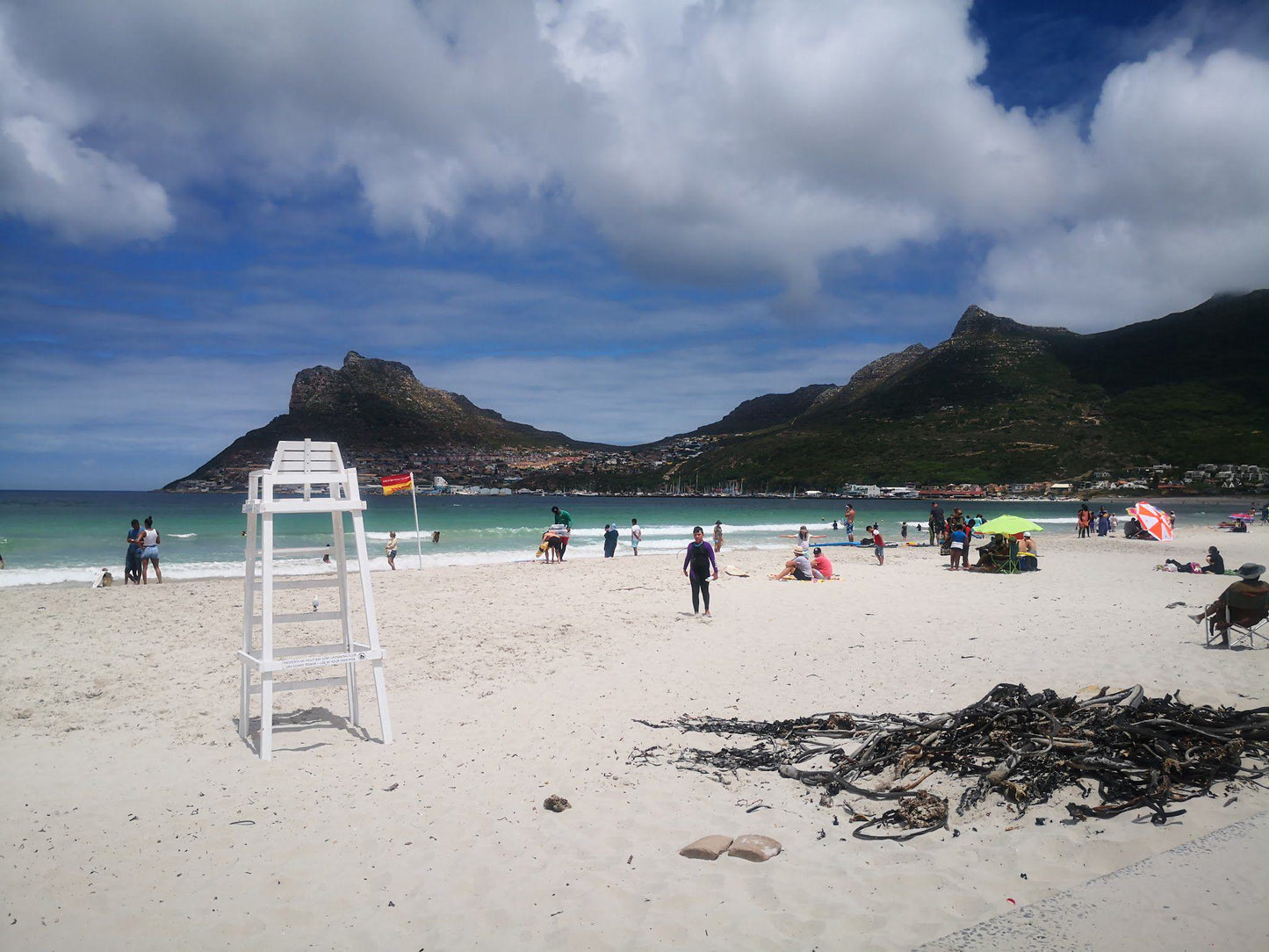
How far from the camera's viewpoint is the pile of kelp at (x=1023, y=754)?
14.3 ft

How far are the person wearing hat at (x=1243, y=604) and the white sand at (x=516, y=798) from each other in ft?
1.43

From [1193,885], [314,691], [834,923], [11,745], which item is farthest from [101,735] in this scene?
[1193,885]

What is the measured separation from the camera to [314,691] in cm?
764

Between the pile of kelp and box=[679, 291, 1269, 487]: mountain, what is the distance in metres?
104

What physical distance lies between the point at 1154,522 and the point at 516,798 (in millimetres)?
27381

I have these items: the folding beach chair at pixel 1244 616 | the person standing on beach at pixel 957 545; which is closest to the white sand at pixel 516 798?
the folding beach chair at pixel 1244 616

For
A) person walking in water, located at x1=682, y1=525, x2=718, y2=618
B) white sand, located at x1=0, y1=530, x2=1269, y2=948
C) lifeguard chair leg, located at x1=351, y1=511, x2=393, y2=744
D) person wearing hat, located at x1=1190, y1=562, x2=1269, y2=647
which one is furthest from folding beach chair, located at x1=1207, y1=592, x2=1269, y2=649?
lifeguard chair leg, located at x1=351, y1=511, x2=393, y2=744

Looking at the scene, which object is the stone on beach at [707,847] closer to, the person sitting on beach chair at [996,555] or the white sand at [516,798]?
the white sand at [516,798]

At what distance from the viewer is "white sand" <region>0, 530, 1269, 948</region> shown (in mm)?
3441

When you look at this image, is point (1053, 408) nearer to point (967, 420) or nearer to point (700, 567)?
point (967, 420)

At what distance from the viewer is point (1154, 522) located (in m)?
24.8

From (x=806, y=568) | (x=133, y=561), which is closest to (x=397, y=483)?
(x=133, y=561)

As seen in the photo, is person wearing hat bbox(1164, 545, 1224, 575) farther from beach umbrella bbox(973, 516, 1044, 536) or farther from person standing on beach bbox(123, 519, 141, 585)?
person standing on beach bbox(123, 519, 141, 585)

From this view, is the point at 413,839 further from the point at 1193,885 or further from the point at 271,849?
the point at 1193,885
